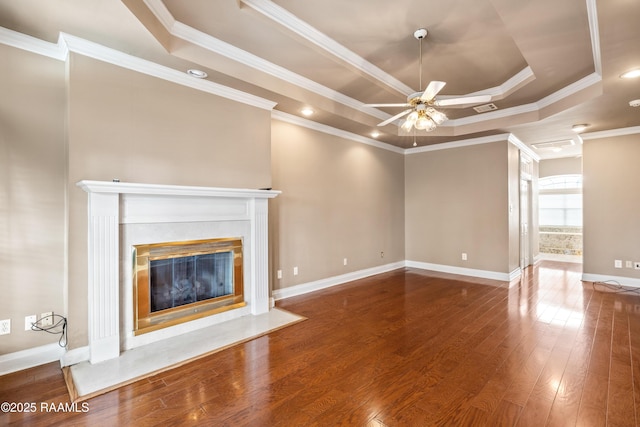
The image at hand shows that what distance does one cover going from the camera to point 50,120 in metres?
2.54

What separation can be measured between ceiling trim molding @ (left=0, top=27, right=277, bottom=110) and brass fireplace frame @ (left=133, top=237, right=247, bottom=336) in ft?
5.48

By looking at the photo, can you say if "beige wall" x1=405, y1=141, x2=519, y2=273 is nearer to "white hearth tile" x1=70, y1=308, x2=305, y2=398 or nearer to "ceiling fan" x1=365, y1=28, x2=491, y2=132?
"ceiling fan" x1=365, y1=28, x2=491, y2=132

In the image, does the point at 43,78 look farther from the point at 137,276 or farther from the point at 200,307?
the point at 200,307

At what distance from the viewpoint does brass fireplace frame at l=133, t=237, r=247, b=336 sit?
2.74 metres

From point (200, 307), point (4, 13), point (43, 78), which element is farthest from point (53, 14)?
point (200, 307)

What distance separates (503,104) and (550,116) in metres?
0.64

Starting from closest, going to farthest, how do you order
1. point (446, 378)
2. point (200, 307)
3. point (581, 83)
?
point (446, 378) < point (200, 307) < point (581, 83)

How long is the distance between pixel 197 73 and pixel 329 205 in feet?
9.16

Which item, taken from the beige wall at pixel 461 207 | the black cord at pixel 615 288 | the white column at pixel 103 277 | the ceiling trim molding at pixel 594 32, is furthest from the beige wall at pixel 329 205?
the black cord at pixel 615 288

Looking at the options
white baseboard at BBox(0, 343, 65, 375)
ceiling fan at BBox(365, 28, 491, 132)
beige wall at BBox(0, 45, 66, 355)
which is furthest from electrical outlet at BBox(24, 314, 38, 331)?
ceiling fan at BBox(365, 28, 491, 132)

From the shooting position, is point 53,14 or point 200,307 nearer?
point 53,14

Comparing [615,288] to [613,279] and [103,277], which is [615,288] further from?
[103,277]

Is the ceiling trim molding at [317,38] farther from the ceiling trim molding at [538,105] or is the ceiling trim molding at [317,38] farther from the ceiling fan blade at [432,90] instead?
the ceiling trim molding at [538,105]

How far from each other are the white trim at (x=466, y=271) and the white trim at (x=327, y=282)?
1.76 feet
